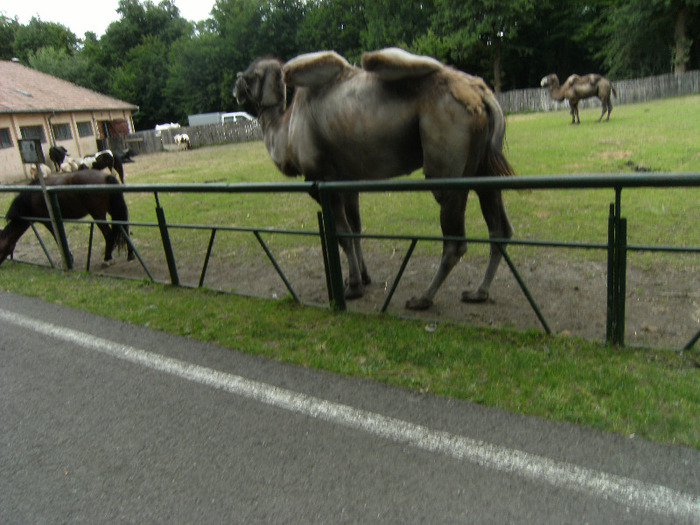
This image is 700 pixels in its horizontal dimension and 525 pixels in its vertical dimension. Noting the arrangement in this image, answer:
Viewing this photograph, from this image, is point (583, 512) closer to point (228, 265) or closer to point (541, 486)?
point (541, 486)

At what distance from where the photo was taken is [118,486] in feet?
9.02

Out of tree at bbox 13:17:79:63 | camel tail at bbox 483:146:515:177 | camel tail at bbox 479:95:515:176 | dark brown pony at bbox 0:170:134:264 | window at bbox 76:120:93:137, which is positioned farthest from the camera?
tree at bbox 13:17:79:63

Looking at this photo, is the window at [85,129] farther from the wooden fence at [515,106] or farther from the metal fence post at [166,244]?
the metal fence post at [166,244]

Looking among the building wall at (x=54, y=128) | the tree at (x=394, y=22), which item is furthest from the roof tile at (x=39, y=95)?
the tree at (x=394, y=22)

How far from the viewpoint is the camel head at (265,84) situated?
5.10m

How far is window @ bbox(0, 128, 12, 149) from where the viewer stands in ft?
83.0

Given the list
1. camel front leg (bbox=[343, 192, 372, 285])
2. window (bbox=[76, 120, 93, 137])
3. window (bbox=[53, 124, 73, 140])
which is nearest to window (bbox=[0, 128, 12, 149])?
window (bbox=[53, 124, 73, 140])

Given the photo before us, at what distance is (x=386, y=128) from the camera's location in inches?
171

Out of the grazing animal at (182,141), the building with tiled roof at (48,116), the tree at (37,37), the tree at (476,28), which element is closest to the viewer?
the building with tiled roof at (48,116)

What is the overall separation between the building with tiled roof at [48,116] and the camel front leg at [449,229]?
23.1 metres

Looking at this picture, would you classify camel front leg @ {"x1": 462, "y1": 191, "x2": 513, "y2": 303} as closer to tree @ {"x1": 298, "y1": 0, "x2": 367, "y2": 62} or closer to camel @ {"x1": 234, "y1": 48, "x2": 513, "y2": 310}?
camel @ {"x1": 234, "y1": 48, "x2": 513, "y2": 310}

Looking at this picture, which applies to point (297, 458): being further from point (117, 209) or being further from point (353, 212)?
point (117, 209)

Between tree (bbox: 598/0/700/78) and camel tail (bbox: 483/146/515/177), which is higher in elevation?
tree (bbox: 598/0/700/78)

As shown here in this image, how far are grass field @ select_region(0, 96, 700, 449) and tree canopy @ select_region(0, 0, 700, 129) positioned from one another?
3907 cm
